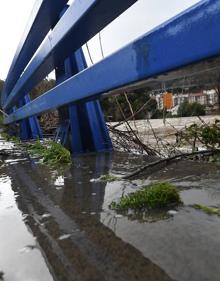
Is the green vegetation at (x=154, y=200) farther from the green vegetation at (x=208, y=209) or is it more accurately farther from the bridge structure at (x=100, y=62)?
the bridge structure at (x=100, y=62)

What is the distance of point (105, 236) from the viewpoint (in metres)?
1.59

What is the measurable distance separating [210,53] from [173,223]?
71 centimetres

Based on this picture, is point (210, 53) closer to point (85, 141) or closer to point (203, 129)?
point (203, 129)

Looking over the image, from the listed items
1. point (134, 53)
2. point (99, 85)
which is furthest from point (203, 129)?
point (134, 53)

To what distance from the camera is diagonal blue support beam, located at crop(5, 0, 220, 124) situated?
4.91 ft

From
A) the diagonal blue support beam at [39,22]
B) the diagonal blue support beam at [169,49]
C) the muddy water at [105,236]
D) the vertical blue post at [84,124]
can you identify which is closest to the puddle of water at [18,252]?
the muddy water at [105,236]

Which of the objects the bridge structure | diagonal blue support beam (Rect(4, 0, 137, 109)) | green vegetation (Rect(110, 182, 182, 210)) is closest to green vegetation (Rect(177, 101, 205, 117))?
the bridge structure

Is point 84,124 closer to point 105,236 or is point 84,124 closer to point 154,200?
point 154,200

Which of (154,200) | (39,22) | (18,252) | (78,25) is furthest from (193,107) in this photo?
(39,22)

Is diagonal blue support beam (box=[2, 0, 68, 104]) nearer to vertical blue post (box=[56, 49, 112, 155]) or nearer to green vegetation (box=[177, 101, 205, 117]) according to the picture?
vertical blue post (box=[56, 49, 112, 155])

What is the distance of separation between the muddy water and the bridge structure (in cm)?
67

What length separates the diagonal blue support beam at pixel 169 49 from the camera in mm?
1498

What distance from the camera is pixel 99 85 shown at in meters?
2.93

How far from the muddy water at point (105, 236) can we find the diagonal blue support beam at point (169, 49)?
2.24 ft
